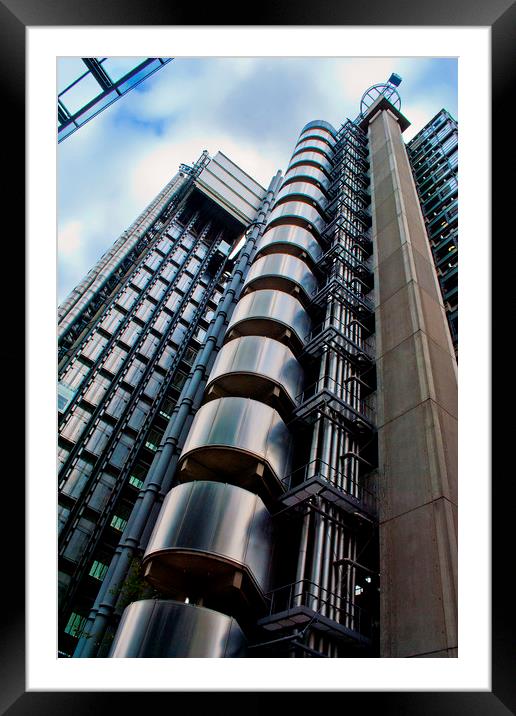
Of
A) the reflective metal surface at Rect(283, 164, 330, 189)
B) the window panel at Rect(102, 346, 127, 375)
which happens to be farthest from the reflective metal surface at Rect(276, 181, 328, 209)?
the window panel at Rect(102, 346, 127, 375)

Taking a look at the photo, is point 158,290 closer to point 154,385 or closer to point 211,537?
point 154,385

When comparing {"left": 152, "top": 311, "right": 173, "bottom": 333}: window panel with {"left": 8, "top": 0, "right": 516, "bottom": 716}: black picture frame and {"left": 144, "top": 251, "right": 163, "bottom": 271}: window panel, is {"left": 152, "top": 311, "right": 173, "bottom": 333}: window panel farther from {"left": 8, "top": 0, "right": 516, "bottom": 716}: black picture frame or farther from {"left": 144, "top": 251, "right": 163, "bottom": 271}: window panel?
{"left": 8, "top": 0, "right": 516, "bottom": 716}: black picture frame

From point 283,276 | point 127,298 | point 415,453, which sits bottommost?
point 415,453

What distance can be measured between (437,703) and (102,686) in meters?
2.73

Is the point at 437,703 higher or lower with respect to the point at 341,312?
lower

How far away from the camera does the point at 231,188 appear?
66562 mm

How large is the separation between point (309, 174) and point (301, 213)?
24.5 feet

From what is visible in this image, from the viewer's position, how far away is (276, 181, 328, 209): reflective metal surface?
38525mm

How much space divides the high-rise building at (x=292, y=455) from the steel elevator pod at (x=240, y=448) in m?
0.08

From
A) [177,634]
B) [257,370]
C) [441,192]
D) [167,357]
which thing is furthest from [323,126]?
[177,634]

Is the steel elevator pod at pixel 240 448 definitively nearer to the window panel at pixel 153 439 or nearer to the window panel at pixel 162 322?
the window panel at pixel 153 439

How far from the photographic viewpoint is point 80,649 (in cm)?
2595
